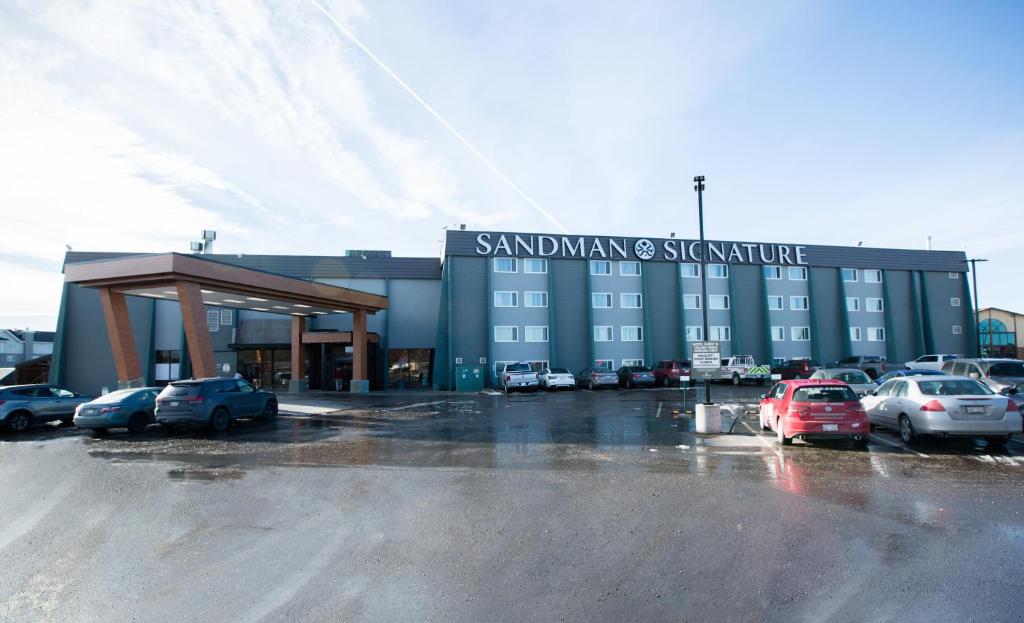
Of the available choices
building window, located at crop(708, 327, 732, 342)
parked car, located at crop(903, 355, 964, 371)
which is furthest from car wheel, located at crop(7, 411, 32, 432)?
parked car, located at crop(903, 355, 964, 371)

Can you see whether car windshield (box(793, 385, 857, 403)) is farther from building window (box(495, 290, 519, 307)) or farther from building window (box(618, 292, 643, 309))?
building window (box(618, 292, 643, 309))

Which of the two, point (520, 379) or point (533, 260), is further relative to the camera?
point (533, 260)

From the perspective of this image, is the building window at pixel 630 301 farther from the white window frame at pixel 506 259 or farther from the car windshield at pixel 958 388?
the car windshield at pixel 958 388

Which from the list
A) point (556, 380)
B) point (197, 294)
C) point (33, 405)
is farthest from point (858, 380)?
point (33, 405)

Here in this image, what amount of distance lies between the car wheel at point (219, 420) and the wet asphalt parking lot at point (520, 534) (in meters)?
4.13

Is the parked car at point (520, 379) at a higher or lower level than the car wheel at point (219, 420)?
higher

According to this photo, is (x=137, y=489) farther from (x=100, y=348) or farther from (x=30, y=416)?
(x=100, y=348)

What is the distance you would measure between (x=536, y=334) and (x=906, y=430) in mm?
29430

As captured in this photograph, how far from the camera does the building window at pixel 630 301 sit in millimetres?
42594

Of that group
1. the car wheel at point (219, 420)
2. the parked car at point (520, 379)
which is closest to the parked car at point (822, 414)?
the car wheel at point (219, 420)

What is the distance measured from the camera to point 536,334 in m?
41.1

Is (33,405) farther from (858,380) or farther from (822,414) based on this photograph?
(858,380)

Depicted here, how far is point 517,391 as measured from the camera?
34.8 m

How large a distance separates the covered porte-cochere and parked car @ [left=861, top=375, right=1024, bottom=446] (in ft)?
74.6
